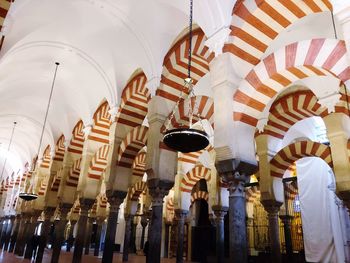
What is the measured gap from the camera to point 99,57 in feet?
22.7

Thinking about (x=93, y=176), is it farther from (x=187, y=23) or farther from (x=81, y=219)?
(x=187, y=23)

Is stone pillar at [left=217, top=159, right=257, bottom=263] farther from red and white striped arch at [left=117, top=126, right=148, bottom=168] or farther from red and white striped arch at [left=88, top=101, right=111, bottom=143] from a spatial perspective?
red and white striped arch at [left=88, top=101, right=111, bottom=143]

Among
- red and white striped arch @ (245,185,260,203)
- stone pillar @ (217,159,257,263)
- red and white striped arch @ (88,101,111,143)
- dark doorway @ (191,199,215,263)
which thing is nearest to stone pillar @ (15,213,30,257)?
red and white striped arch @ (88,101,111,143)

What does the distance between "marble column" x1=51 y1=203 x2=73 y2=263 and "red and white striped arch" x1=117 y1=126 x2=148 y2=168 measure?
9.81 feet

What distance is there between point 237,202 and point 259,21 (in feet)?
7.64

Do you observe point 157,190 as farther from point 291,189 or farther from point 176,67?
point 291,189

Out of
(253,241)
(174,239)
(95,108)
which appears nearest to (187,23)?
(95,108)

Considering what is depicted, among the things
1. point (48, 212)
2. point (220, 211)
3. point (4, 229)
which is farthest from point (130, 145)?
point (4, 229)

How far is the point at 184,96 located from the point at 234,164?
2.69 m

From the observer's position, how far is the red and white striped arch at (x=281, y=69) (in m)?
3.79

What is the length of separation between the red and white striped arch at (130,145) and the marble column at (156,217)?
2.17 metres

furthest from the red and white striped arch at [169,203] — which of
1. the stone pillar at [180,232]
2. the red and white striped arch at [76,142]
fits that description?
the red and white striped arch at [76,142]

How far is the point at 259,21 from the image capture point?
12.9 feet

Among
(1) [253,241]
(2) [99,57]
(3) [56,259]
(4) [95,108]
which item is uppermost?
(2) [99,57]
